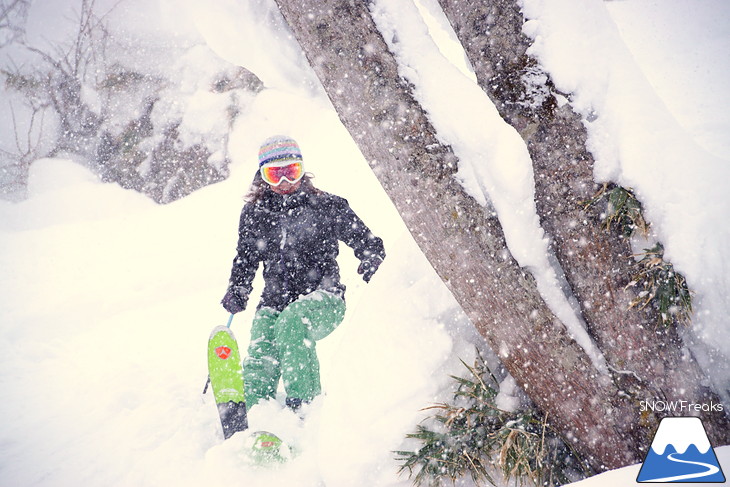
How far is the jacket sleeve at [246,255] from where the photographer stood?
9.70 feet

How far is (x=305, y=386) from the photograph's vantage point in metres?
2.45

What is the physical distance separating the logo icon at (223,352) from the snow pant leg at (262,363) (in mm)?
157

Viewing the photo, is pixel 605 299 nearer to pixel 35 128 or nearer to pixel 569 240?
pixel 569 240

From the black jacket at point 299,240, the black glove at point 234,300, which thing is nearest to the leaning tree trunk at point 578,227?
the black jacket at point 299,240

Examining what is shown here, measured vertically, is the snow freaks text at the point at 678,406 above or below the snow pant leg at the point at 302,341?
below

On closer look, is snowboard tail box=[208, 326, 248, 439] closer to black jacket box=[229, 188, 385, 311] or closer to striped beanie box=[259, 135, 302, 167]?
black jacket box=[229, 188, 385, 311]

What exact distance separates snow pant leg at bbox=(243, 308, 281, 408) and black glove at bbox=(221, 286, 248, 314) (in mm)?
167

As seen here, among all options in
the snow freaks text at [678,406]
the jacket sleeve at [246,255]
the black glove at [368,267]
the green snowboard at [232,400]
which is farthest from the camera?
the jacket sleeve at [246,255]

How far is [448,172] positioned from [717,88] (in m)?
2.59

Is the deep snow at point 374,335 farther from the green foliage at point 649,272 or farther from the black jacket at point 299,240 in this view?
the black jacket at point 299,240

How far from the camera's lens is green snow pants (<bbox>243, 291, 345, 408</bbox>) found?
243 cm

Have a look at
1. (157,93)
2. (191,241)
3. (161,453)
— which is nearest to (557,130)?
(161,453)

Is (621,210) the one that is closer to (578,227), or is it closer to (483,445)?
(578,227)

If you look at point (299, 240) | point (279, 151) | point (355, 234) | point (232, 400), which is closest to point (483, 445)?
point (232, 400)
